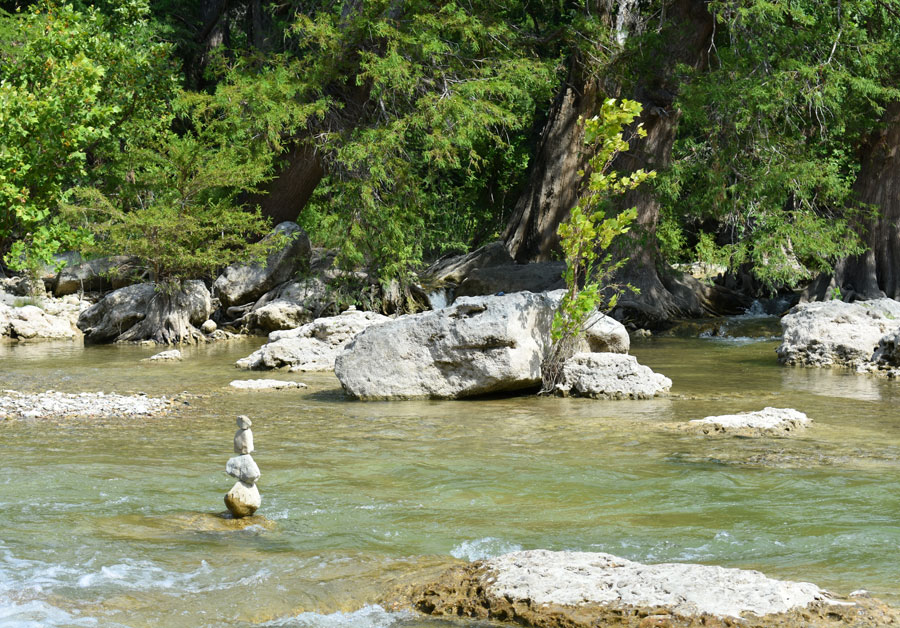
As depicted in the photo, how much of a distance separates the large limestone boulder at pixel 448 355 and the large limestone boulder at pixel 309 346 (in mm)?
2476

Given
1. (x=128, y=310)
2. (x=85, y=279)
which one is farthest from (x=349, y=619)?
(x=85, y=279)

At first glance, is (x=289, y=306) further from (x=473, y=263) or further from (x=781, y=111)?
(x=781, y=111)

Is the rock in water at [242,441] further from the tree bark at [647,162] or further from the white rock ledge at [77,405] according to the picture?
the tree bark at [647,162]

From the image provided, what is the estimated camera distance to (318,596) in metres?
4.38

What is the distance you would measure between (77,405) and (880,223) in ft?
57.8

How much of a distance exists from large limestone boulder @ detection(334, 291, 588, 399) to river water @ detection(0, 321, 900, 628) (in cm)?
33

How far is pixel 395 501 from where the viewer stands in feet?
20.2

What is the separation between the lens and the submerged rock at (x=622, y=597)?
371 cm

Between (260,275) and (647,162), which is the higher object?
(647,162)

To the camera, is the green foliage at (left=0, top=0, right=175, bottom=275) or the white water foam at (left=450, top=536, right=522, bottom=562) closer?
the white water foam at (left=450, top=536, right=522, bottom=562)

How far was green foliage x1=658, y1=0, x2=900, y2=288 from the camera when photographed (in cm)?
1884

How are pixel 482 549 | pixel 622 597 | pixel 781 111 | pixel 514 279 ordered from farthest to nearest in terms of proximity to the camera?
1. pixel 514 279
2. pixel 781 111
3. pixel 482 549
4. pixel 622 597

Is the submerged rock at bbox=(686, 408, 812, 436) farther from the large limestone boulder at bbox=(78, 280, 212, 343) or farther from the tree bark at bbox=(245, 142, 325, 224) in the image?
the tree bark at bbox=(245, 142, 325, 224)

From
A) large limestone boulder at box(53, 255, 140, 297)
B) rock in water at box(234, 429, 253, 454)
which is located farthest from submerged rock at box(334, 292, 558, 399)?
large limestone boulder at box(53, 255, 140, 297)
